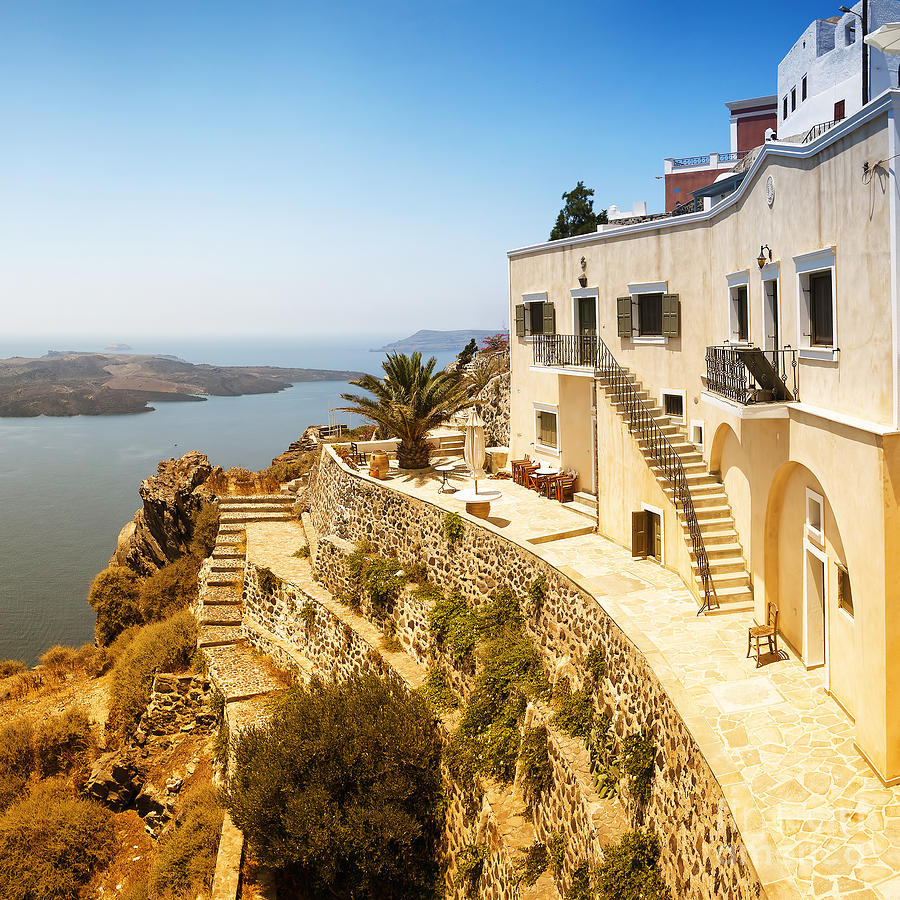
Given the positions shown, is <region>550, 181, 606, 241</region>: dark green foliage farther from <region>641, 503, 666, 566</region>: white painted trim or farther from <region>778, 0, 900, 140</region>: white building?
<region>641, 503, 666, 566</region>: white painted trim

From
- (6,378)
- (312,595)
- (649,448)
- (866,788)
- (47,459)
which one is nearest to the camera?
(866,788)

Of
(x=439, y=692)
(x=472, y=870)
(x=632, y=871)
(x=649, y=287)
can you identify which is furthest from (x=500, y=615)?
(x=649, y=287)

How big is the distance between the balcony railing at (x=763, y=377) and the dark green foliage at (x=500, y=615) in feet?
18.4

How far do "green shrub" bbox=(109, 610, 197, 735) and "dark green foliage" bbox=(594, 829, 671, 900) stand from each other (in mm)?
14906

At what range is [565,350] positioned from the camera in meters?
20.0

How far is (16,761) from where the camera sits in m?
19.7

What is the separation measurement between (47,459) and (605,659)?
3909 inches

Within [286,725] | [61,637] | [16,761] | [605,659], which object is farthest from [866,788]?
[61,637]

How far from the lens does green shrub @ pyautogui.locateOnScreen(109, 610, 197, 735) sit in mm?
20344

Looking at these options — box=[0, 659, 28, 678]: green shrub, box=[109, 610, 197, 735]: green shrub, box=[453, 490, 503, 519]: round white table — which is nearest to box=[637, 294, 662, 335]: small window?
box=[453, 490, 503, 519]: round white table

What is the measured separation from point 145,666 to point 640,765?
1593 cm

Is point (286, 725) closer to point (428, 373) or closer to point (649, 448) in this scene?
point (649, 448)

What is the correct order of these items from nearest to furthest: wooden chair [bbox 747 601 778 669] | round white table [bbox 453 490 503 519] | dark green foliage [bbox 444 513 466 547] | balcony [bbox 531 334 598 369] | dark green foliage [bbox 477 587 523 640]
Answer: wooden chair [bbox 747 601 778 669] < dark green foliage [bbox 477 587 523 640] < dark green foliage [bbox 444 513 466 547] < round white table [bbox 453 490 503 519] < balcony [bbox 531 334 598 369]

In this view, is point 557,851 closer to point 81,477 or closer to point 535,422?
point 535,422
